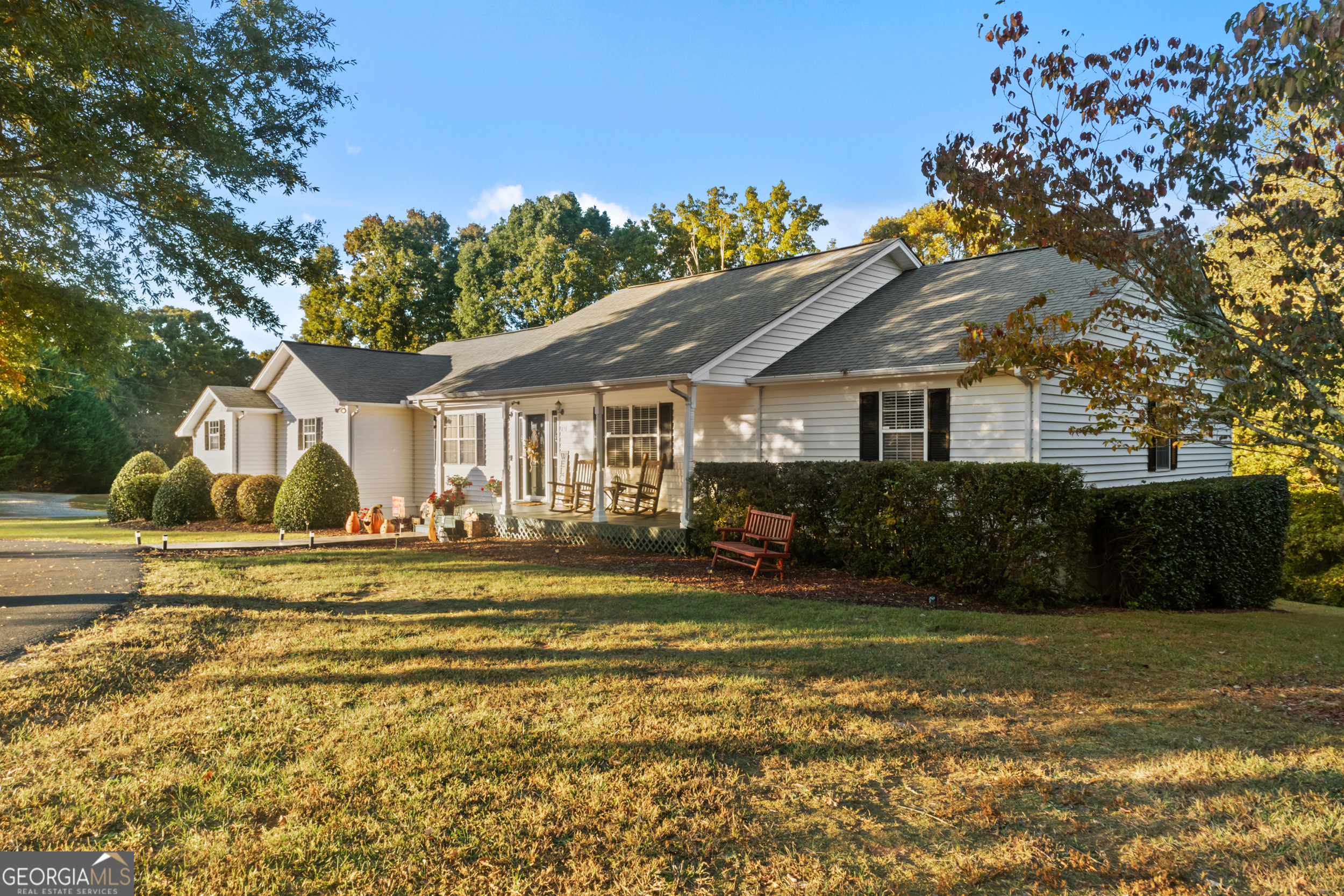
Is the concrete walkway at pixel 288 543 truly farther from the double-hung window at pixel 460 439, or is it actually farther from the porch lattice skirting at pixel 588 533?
the double-hung window at pixel 460 439

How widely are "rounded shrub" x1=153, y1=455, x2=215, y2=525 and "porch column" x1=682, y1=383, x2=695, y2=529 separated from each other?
14.2 m

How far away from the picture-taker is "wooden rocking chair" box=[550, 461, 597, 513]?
1645 centimetres

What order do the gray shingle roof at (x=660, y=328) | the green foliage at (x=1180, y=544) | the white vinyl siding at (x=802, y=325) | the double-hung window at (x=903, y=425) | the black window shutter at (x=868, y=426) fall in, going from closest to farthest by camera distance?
1. the green foliage at (x=1180, y=544)
2. the double-hung window at (x=903, y=425)
3. the black window shutter at (x=868, y=426)
4. the white vinyl siding at (x=802, y=325)
5. the gray shingle roof at (x=660, y=328)

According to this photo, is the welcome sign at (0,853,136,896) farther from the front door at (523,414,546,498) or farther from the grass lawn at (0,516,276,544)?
the front door at (523,414,546,498)

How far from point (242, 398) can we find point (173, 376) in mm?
25608

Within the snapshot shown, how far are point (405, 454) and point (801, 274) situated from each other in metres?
12.0

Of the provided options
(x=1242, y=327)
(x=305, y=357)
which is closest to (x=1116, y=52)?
(x=1242, y=327)

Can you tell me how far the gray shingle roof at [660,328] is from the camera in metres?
14.3

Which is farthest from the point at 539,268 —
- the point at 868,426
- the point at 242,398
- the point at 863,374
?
the point at 863,374

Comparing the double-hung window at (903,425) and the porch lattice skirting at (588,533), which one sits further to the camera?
the porch lattice skirting at (588,533)

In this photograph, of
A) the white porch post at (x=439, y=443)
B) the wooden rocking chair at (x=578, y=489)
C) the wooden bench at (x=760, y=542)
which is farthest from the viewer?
the white porch post at (x=439, y=443)

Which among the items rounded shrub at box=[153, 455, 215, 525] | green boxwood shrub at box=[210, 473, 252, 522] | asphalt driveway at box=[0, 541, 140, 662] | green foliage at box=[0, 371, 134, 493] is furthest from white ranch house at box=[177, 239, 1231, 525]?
green foliage at box=[0, 371, 134, 493]

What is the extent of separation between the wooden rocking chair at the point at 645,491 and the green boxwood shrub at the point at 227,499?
10.5 m

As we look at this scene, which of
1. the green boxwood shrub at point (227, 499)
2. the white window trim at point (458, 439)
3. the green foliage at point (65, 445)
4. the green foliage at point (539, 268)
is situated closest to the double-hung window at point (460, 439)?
the white window trim at point (458, 439)
